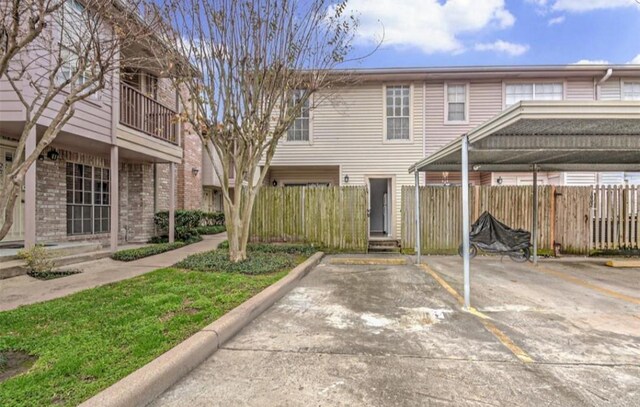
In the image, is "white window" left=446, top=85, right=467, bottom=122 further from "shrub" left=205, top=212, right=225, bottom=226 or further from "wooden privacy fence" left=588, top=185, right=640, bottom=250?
"shrub" left=205, top=212, right=225, bottom=226

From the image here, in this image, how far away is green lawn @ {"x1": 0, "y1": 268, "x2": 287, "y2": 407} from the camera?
2.48 metres

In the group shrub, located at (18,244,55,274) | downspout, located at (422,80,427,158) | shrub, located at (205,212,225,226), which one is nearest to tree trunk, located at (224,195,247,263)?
shrub, located at (18,244,55,274)

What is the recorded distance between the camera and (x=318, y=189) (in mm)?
10500

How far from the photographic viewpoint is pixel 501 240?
8.29 metres

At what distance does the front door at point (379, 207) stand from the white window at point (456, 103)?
3.19 meters

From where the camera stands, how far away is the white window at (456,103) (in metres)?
12.0

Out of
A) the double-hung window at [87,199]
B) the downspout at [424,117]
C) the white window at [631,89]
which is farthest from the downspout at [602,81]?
the double-hung window at [87,199]

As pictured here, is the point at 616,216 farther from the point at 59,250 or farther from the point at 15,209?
the point at 15,209

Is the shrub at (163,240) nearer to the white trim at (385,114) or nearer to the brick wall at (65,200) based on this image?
the brick wall at (65,200)

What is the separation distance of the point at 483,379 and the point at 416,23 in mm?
11761

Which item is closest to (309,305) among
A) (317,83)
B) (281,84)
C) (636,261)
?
(281,84)

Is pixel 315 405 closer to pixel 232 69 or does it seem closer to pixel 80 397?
pixel 80 397

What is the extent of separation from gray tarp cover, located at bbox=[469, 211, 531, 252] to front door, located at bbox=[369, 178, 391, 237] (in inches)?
177

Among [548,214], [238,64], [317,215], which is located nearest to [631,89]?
[548,214]
